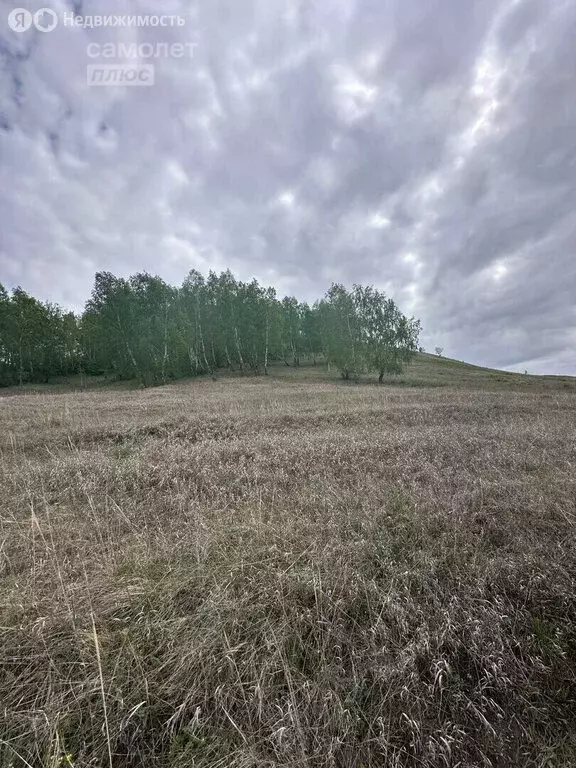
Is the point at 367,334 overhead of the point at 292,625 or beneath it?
overhead

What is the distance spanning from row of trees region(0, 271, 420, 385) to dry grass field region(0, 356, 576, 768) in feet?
133

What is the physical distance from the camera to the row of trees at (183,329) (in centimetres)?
4394

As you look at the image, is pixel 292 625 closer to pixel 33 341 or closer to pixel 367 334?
pixel 367 334

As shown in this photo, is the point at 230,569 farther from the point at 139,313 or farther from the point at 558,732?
the point at 139,313

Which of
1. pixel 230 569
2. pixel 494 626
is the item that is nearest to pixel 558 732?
pixel 494 626

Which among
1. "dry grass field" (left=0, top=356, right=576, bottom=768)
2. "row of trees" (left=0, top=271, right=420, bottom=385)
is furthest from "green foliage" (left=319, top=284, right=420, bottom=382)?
"dry grass field" (left=0, top=356, right=576, bottom=768)

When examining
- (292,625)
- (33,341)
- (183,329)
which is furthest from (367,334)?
(33,341)

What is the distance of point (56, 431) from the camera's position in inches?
398

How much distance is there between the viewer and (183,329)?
46375mm

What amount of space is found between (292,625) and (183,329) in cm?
4732

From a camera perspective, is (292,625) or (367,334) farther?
(367,334)

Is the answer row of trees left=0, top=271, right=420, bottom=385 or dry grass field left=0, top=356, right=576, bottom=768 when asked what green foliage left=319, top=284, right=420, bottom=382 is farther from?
dry grass field left=0, top=356, right=576, bottom=768

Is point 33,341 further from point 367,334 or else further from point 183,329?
point 367,334

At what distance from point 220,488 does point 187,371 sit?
48.3 metres
